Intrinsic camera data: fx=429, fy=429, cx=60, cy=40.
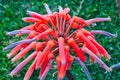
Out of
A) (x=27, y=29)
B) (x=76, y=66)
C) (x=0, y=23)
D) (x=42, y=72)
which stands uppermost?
(x=27, y=29)

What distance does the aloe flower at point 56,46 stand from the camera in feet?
10.8

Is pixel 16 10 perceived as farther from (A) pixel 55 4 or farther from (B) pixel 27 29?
(B) pixel 27 29

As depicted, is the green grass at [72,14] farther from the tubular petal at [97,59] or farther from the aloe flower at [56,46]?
the tubular petal at [97,59]

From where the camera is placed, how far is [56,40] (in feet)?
11.4

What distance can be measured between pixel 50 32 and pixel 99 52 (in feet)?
1.40

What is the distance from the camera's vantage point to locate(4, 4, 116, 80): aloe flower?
330 cm

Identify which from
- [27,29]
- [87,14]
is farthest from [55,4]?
[27,29]

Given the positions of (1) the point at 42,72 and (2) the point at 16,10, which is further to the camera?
(2) the point at 16,10

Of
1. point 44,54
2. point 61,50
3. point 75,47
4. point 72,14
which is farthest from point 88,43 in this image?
point 72,14

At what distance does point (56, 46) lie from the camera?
11.3 feet

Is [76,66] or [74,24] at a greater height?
[74,24]

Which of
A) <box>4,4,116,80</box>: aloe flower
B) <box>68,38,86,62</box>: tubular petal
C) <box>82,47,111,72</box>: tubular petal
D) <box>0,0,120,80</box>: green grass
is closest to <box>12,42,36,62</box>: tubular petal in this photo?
<box>4,4,116,80</box>: aloe flower

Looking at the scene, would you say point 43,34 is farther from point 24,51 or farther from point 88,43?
point 88,43

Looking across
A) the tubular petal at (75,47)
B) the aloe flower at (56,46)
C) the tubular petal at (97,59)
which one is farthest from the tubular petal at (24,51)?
the tubular petal at (97,59)
